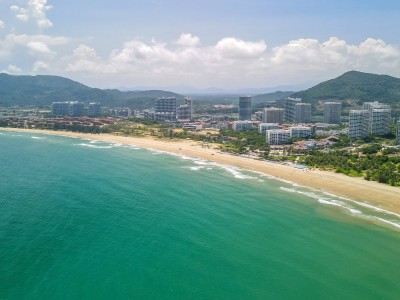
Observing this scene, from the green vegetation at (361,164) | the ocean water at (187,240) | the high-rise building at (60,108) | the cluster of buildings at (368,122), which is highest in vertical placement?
the high-rise building at (60,108)

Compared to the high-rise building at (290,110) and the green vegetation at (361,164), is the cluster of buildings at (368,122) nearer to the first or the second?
the green vegetation at (361,164)

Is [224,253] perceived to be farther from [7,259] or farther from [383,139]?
[383,139]

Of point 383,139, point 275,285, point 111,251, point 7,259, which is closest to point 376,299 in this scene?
point 275,285

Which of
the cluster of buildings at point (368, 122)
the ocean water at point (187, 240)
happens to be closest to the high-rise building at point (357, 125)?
the cluster of buildings at point (368, 122)

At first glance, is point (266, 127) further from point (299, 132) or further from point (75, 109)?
point (75, 109)

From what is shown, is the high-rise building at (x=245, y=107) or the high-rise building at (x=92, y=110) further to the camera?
the high-rise building at (x=92, y=110)

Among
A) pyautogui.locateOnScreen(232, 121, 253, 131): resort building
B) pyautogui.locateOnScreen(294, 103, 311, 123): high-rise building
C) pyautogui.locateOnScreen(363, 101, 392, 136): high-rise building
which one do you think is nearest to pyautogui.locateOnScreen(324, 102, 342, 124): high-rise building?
pyautogui.locateOnScreen(294, 103, 311, 123): high-rise building

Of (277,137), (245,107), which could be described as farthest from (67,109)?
(277,137)
